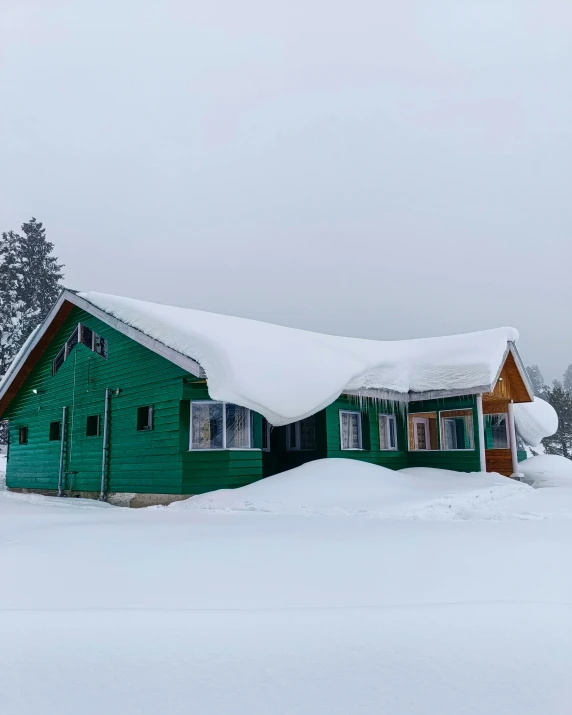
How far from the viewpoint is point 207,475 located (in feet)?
43.3

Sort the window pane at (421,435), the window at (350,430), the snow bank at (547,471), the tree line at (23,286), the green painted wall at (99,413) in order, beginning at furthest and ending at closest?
the tree line at (23,286) → the snow bank at (547,471) → the window pane at (421,435) → the window at (350,430) → the green painted wall at (99,413)

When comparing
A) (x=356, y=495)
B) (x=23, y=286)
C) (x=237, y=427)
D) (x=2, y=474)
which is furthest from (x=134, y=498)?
(x=23, y=286)

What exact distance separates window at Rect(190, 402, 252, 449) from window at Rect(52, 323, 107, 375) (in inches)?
170

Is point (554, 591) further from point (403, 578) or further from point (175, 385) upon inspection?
point (175, 385)

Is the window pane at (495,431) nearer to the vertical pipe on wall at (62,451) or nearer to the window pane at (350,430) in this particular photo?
the window pane at (350,430)

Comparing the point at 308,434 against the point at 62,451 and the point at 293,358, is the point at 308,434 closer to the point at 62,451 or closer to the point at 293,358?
the point at 293,358

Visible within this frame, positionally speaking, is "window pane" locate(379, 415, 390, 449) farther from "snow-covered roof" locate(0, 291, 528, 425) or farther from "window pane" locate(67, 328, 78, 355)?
"window pane" locate(67, 328, 78, 355)

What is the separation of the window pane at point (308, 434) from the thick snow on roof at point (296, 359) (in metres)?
A: 1.94

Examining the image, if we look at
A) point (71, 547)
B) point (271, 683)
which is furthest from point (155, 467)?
point (271, 683)

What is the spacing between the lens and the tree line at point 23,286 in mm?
41094

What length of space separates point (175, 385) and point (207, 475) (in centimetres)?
215

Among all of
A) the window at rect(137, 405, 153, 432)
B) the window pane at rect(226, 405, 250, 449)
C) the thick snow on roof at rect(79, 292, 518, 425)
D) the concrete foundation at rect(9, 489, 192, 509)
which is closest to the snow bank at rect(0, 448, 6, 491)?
the concrete foundation at rect(9, 489, 192, 509)

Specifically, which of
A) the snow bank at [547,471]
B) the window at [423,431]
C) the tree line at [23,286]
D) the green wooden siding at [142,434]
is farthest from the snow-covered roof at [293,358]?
the tree line at [23,286]

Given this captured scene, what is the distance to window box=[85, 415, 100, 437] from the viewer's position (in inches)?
653
